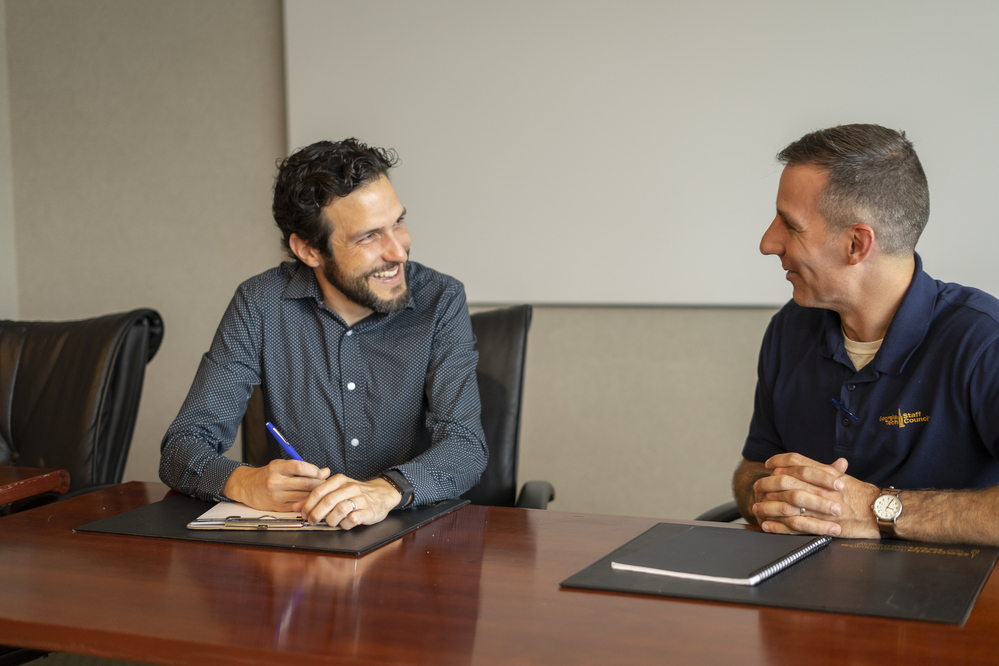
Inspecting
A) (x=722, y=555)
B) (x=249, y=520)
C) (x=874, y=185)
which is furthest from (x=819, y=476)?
(x=249, y=520)

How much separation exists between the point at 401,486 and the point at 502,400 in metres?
0.49

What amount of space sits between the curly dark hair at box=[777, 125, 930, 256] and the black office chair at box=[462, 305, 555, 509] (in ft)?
2.45

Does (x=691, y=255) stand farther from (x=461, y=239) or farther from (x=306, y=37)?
(x=306, y=37)

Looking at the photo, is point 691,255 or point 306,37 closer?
point 691,255

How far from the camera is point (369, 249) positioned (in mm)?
1906

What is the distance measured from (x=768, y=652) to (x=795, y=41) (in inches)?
86.8

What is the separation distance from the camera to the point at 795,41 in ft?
8.36

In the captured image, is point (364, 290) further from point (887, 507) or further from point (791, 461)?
point (887, 507)

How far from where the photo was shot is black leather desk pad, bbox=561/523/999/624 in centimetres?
94

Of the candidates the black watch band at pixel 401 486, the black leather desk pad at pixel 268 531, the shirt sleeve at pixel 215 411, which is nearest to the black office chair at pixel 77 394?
the shirt sleeve at pixel 215 411

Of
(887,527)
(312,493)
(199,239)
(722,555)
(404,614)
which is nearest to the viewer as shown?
(404,614)

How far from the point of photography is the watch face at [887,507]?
4.09 ft

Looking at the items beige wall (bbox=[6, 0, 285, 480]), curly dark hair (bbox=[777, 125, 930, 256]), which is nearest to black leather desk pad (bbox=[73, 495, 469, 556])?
curly dark hair (bbox=[777, 125, 930, 256])

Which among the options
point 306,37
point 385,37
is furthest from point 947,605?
point 306,37
